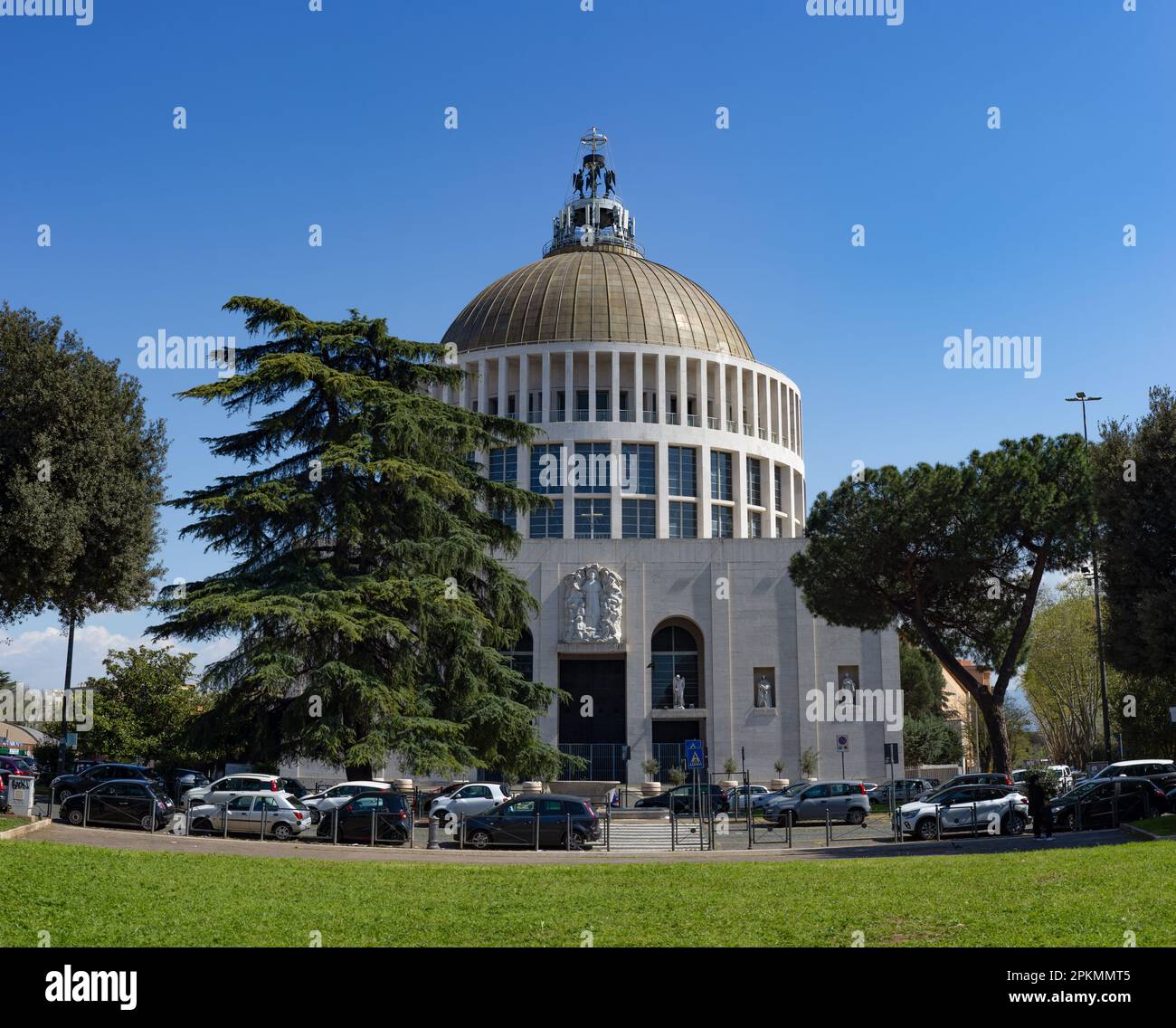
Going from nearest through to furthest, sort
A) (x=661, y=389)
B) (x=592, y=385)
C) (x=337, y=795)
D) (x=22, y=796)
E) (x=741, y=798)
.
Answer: (x=22, y=796) < (x=337, y=795) < (x=741, y=798) < (x=592, y=385) < (x=661, y=389)

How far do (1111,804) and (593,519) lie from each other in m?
41.0

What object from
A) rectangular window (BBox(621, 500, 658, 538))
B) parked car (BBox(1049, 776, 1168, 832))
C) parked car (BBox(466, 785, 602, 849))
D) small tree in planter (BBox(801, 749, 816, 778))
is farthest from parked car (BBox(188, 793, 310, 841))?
rectangular window (BBox(621, 500, 658, 538))

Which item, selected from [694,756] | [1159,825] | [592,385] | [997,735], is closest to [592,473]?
[592,385]

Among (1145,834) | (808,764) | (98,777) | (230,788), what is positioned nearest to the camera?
(1145,834)

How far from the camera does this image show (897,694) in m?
57.3

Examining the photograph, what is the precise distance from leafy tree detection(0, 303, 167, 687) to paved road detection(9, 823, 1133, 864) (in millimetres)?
5493


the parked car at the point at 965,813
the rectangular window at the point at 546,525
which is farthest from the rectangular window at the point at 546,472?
the parked car at the point at 965,813

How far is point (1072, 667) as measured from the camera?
6906cm

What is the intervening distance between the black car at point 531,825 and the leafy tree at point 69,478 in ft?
32.8

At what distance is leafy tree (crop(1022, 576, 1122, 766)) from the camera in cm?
6594

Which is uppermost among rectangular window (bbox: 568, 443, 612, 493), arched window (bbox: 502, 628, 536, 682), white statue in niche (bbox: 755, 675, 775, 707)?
rectangular window (bbox: 568, 443, 612, 493)

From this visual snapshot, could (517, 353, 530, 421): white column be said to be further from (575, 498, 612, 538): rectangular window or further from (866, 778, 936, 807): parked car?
(866, 778, 936, 807): parked car

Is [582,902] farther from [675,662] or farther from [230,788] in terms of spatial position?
[675,662]

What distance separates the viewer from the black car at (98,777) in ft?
106
